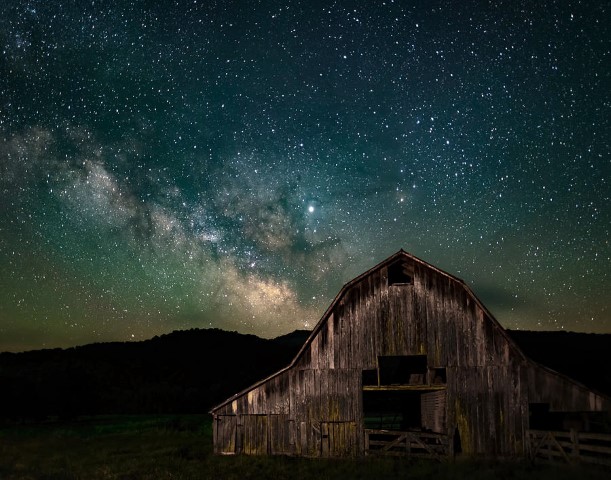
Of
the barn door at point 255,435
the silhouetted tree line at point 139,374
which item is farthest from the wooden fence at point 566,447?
the silhouetted tree line at point 139,374

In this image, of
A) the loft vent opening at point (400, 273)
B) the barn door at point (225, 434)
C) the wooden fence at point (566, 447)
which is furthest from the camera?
the barn door at point (225, 434)

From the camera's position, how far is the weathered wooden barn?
20.0 m

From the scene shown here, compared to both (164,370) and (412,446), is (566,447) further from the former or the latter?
(164,370)

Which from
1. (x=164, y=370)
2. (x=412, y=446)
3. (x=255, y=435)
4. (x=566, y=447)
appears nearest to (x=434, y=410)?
(x=412, y=446)

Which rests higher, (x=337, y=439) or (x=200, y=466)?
(x=337, y=439)

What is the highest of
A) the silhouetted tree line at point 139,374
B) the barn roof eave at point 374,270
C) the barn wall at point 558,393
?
the barn roof eave at point 374,270

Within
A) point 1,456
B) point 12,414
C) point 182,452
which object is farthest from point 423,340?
point 12,414

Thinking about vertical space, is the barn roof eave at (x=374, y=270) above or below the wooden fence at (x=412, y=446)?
above

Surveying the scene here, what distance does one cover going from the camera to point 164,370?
332ft

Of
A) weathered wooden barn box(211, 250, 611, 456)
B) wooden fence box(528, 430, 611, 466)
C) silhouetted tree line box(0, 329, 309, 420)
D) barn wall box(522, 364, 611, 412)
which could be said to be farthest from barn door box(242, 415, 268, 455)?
silhouetted tree line box(0, 329, 309, 420)

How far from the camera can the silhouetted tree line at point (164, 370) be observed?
5400 centimetres

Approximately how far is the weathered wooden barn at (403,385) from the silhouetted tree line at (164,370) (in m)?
6.62

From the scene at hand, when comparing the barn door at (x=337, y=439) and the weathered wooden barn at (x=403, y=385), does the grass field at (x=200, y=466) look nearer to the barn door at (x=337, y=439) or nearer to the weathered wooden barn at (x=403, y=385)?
the barn door at (x=337, y=439)

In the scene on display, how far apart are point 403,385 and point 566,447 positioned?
5908mm
